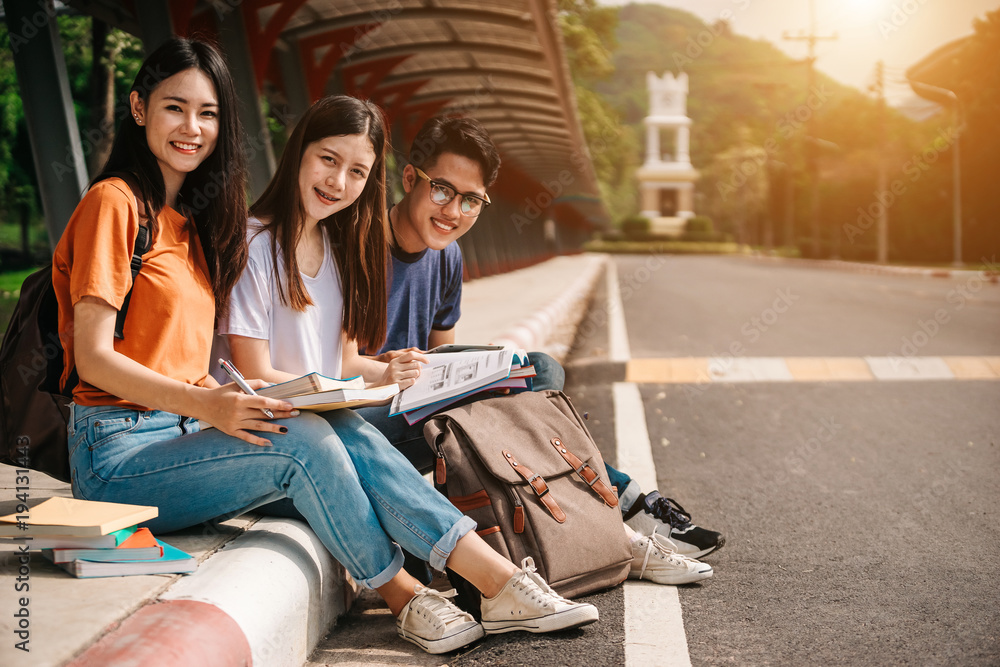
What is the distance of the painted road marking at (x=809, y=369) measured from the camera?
6953mm

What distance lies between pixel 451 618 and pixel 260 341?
99 cm

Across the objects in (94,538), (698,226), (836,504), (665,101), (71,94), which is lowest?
(836,504)

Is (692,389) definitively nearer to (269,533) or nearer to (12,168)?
(269,533)

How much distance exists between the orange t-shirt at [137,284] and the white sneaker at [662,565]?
1.54 metres

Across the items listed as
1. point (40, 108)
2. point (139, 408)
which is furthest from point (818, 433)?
point (40, 108)

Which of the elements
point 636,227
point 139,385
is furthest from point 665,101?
point 139,385

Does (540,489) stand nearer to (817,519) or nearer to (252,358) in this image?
(252,358)

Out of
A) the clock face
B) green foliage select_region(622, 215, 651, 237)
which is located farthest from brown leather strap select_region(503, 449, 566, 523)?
the clock face

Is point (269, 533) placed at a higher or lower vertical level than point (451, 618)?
higher

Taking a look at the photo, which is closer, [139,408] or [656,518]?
[139,408]

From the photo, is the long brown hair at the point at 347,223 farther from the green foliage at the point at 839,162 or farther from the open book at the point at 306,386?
the green foliage at the point at 839,162

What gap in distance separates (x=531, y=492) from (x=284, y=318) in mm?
943

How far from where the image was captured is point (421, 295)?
3.40 meters

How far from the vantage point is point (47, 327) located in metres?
2.26
